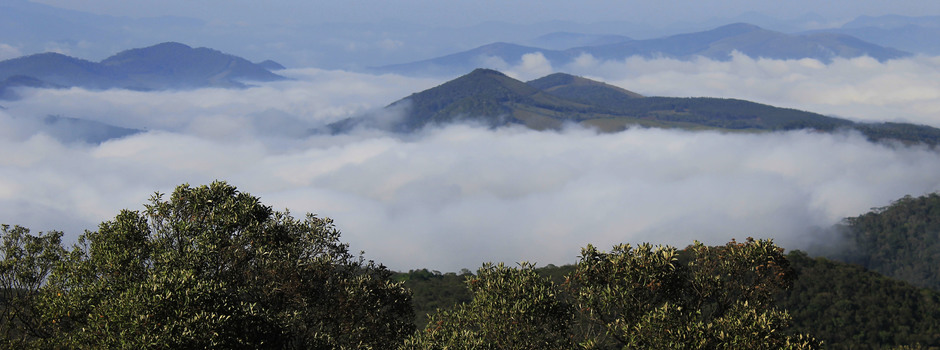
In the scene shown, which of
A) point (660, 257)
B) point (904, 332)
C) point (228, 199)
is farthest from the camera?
point (904, 332)

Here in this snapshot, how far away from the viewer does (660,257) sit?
23.1m

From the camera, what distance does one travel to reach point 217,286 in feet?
65.9

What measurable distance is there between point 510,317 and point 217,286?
8785 millimetres

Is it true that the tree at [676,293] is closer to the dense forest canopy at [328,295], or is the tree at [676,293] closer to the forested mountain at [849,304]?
the dense forest canopy at [328,295]

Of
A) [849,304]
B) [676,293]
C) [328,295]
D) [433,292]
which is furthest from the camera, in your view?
[849,304]

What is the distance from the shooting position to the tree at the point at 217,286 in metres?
18.9

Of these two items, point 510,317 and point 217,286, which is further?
point 510,317

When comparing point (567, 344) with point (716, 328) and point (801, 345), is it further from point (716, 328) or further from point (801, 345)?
point (801, 345)

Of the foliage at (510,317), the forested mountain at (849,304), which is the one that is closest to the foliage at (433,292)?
the forested mountain at (849,304)

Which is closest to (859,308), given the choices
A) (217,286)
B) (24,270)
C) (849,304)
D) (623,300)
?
(849,304)

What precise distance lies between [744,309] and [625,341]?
3728 millimetres

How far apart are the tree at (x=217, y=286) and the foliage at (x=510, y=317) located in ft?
10.0

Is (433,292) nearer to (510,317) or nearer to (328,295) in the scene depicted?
(328,295)

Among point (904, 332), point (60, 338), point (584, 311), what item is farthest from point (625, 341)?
point (904, 332)
